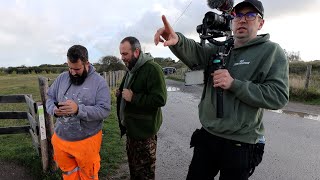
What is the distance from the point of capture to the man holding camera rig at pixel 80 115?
3.57m

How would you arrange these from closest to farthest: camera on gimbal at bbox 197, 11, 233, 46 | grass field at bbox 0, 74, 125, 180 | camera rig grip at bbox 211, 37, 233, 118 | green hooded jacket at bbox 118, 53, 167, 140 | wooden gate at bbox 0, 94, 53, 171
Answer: camera rig grip at bbox 211, 37, 233, 118 < camera on gimbal at bbox 197, 11, 233, 46 < green hooded jacket at bbox 118, 53, 167, 140 < wooden gate at bbox 0, 94, 53, 171 < grass field at bbox 0, 74, 125, 180

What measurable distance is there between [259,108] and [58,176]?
359cm

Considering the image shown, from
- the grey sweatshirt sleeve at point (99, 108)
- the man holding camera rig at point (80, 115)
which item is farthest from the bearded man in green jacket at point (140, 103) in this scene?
the man holding camera rig at point (80, 115)

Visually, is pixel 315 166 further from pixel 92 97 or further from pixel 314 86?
pixel 314 86

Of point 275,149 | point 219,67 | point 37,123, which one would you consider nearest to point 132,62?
point 219,67

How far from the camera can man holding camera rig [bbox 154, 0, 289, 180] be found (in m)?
2.35

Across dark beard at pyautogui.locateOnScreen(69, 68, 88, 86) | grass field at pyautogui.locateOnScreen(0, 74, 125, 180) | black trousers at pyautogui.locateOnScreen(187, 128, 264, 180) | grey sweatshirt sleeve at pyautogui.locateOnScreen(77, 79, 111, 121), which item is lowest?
grass field at pyautogui.locateOnScreen(0, 74, 125, 180)

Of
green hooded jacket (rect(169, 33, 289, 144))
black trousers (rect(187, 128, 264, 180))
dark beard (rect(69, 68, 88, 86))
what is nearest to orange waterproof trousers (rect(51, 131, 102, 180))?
dark beard (rect(69, 68, 88, 86))

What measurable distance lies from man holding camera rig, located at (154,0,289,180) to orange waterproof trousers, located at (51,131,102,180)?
1.53 meters

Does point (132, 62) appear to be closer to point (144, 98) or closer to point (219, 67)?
point (144, 98)

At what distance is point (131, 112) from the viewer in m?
3.98

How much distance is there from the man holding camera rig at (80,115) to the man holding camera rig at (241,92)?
4.48 feet

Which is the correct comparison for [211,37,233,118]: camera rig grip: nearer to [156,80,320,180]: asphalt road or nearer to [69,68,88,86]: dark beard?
[69,68,88,86]: dark beard

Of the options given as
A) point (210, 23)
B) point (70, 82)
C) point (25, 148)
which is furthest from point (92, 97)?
point (25, 148)
